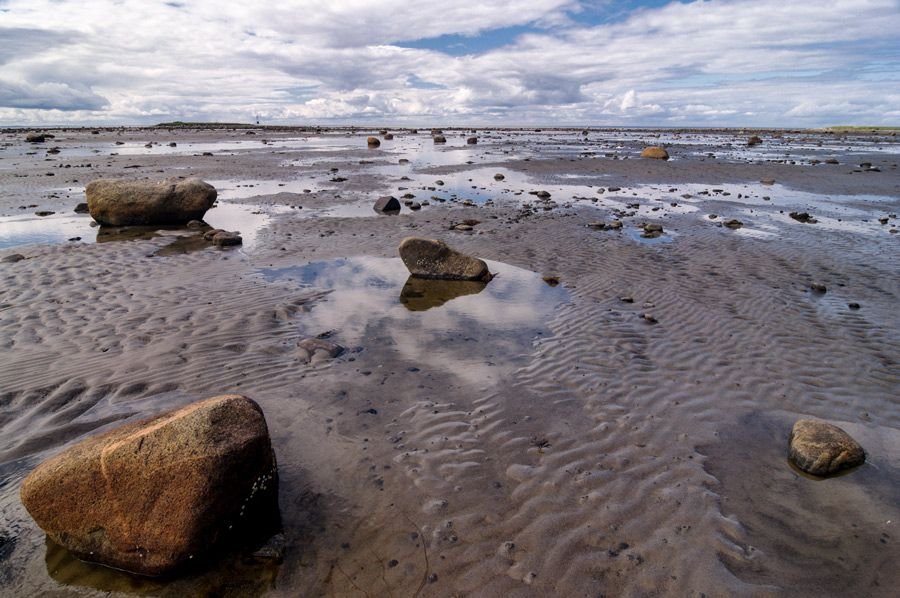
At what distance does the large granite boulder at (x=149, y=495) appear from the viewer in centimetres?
416

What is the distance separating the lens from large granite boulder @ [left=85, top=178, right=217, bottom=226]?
17109 millimetres

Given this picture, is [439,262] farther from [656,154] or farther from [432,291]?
[656,154]

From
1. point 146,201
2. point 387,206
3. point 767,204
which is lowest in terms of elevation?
point 767,204

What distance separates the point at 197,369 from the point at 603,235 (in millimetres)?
13664

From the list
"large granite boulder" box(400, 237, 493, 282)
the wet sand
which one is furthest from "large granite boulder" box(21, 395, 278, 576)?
"large granite boulder" box(400, 237, 493, 282)

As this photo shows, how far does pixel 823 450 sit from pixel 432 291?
7859mm

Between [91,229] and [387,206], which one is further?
[387,206]

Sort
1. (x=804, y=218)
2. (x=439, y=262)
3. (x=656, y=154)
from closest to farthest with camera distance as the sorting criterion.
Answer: (x=439, y=262), (x=804, y=218), (x=656, y=154)

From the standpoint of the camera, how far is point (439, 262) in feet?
40.2

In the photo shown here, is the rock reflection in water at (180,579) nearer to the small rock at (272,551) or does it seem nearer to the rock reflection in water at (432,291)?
the small rock at (272,551)

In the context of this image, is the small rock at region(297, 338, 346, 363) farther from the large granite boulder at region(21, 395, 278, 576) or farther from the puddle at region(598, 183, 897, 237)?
the puddle at region(598, 183, 897, 237)

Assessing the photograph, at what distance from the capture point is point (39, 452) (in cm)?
572

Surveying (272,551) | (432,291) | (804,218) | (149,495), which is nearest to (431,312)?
(432,291)

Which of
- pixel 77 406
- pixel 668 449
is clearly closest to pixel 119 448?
pixel 77 406
